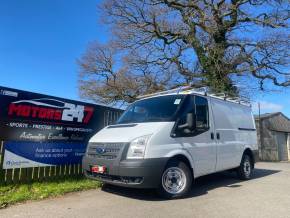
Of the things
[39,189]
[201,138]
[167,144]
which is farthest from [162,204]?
[39,189]

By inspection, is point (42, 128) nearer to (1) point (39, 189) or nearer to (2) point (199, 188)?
(1) point (39, 189)

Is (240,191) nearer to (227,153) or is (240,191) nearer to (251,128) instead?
(227,153)

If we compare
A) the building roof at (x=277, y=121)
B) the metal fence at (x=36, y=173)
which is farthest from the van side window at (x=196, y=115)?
the building roof at (x=277, y=121)

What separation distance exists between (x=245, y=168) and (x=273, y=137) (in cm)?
2565

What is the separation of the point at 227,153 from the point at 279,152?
27736 mm

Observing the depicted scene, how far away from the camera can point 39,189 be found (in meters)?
7.34

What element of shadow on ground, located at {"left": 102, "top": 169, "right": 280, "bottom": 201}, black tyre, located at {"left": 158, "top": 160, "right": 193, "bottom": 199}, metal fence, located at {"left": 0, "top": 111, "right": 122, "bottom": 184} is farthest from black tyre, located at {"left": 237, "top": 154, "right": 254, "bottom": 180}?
metal fence, located at {"left": 0, "top": 111, "right": 122, "bottom": 184}

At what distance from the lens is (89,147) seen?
7.18 meters

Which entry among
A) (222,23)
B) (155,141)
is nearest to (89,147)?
(155,141)

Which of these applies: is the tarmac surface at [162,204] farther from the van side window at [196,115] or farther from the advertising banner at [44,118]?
the advertising banner at [44,118]

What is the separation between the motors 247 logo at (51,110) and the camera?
768 cm

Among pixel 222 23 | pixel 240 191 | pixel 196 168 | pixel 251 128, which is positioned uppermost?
pixel 222 23

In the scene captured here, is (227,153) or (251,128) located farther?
(251,128)

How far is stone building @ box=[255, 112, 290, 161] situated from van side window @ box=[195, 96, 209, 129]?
23.8 meters
